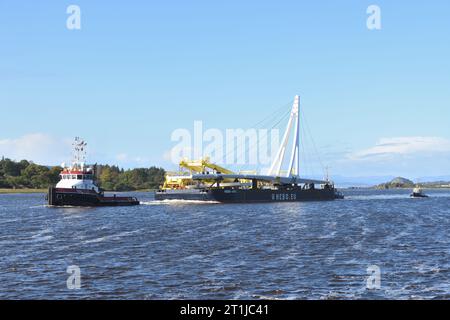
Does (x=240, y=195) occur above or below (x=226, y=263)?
above

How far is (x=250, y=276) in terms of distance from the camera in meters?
33.0

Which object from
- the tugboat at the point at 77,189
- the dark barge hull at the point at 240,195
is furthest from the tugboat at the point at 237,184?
the tugboat at the point at 77,189

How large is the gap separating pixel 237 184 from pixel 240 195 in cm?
1069

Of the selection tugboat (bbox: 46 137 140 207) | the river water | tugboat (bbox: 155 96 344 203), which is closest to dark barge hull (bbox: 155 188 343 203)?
tugboat (bbox: 155 96 344 203)

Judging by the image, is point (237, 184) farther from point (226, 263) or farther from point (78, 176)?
point (226, 263)

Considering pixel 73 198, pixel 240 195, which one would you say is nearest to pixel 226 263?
pixel 73 198

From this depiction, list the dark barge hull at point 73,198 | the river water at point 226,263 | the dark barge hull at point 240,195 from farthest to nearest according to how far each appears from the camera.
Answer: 1. the dark barge hull at point 240,195
2. the dark barge hull at point 73,198
3. the river water at point 226,263

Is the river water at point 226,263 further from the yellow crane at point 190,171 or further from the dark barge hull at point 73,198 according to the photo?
the yellow crane at point 190,171

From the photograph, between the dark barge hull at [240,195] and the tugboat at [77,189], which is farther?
the dark barge hull at [240,195]

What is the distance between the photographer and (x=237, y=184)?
538 ft

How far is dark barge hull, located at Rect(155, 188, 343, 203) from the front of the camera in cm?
14800

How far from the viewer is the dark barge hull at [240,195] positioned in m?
148
